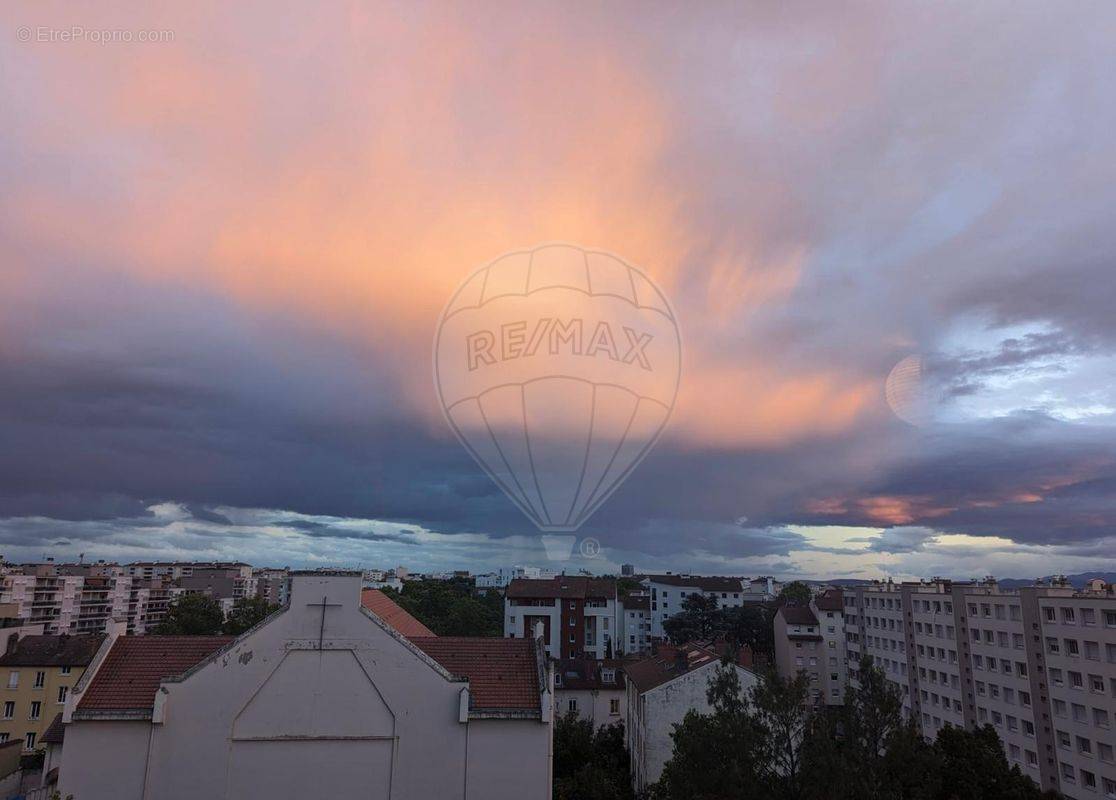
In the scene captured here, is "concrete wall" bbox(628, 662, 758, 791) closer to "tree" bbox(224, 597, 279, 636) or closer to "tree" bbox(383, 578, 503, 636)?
"tree" bbox(383, 578, 503, 636)

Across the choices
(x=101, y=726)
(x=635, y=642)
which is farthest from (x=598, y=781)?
(x=635, y=642)

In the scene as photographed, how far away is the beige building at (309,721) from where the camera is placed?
25250 millimetres

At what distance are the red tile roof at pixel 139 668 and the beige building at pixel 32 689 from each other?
27845 millimetres

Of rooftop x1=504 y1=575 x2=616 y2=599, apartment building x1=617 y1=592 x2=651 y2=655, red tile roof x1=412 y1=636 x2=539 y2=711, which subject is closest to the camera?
red tile roof x1=412 y1=636 x2=539 y2=711

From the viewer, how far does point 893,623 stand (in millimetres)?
74812

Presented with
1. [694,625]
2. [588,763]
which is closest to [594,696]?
[588,763]

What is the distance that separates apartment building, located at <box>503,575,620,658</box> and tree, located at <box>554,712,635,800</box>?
2808 cm

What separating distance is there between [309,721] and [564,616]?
60.7 m

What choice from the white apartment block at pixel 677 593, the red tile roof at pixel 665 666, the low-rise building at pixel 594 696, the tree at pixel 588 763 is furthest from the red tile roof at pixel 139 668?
the white apartment block at pixel 677 593

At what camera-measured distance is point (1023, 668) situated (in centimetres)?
5325

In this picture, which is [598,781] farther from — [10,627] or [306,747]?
[10,627]

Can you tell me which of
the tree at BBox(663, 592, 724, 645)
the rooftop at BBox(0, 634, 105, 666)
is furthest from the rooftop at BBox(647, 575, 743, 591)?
the rooftop at BBox(0, 634, 105, 666)

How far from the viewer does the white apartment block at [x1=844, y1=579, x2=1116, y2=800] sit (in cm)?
4534

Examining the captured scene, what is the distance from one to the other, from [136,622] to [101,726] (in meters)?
116
